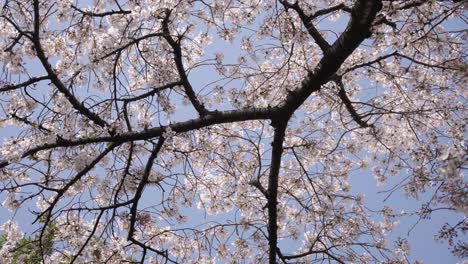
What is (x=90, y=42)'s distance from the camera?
5.34 m

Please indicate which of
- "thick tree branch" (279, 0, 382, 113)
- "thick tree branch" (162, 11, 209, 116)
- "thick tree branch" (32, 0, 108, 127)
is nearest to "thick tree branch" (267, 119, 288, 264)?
"thick tree branch" (279, 0, 382, 113)

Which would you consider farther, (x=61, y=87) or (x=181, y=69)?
(x=181, y=69)

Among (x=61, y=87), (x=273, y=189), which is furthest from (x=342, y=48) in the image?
(x=61, y=87)

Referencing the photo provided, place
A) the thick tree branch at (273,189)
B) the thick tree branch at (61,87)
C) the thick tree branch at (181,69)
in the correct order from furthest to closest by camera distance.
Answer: the thick tree branch at (273,189) < the thick tree branch at (181,69) < the thick tree branch at (61,87)

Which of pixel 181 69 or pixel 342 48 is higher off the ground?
pixel 181 69

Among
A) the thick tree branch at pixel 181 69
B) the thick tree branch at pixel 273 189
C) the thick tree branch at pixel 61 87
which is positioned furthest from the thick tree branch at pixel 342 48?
the thick tree branch at pixel 61 87

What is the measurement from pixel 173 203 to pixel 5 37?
2.97 metres

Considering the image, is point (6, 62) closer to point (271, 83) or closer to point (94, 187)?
Answer: point (94, 187)

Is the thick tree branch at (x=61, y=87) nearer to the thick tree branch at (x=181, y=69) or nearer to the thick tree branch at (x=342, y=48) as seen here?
the thick tree branch at (x=181, y=69)

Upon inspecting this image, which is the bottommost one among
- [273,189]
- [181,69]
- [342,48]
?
[273,189]

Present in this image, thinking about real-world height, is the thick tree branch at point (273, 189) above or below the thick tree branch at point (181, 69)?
below

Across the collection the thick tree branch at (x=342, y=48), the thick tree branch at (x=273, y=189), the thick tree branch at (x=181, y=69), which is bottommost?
the thick tree branch at (x=273, y=189)

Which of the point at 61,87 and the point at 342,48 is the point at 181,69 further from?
the point at 342,48

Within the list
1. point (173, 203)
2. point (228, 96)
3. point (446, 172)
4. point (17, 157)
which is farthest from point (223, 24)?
point (446, 172)
